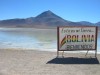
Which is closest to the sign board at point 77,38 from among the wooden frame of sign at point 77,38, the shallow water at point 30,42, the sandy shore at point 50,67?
the wooden frame of sign at point 77,38

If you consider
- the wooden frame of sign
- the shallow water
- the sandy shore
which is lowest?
the shallow water

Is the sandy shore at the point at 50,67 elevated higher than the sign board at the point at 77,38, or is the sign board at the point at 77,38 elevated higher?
the sign board at the point at 77,38

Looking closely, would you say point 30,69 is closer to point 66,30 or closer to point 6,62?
point 6,62

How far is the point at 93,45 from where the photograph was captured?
16.0m

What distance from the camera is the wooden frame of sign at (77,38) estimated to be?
15914mm

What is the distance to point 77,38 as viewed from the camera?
52.6 ft

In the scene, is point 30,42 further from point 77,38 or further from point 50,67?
point 50,67

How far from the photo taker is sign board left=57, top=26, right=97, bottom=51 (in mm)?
15914

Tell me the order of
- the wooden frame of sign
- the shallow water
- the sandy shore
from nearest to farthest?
the sandy shore < the wooden frame of sign < the shallow water

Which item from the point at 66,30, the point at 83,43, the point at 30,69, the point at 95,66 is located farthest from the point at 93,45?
the point at 30,69

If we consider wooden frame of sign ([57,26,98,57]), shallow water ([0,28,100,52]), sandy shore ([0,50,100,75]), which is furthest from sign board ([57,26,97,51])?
shallow water ([0,28,100,52])

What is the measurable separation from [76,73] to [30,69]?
6.36 ft

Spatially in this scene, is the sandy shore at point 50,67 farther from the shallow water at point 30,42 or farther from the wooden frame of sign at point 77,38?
the shallow water at point 30,42

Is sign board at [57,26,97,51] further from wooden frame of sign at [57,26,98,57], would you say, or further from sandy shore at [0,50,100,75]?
sandy shore at [0,50,100,75]
